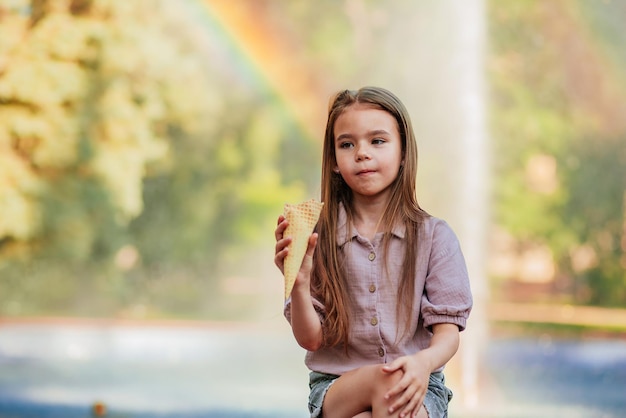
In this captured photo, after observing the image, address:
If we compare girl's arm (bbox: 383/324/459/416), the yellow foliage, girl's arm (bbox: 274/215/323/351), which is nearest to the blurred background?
the yellow foliage

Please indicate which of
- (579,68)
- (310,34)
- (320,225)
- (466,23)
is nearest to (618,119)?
(579,68)

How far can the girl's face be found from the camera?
1.97 meters

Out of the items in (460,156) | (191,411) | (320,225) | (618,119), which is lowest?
(320,225)

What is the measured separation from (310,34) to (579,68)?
144 inches

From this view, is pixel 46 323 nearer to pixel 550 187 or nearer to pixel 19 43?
pixel 19 43

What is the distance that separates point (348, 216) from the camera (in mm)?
2051

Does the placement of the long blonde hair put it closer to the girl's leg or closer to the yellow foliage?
the girl's leg

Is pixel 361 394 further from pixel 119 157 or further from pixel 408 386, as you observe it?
pixel 119 157

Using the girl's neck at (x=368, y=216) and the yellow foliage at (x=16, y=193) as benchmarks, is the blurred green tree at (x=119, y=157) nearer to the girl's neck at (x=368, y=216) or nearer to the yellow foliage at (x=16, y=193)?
the yellow foliage at (x=16, y=193)

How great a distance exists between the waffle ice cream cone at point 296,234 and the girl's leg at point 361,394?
20 centimetres

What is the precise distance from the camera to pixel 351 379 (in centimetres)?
181

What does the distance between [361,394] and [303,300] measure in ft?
0.69

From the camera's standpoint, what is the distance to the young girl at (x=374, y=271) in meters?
1.90

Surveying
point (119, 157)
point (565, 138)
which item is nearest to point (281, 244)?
point (119, 157)
